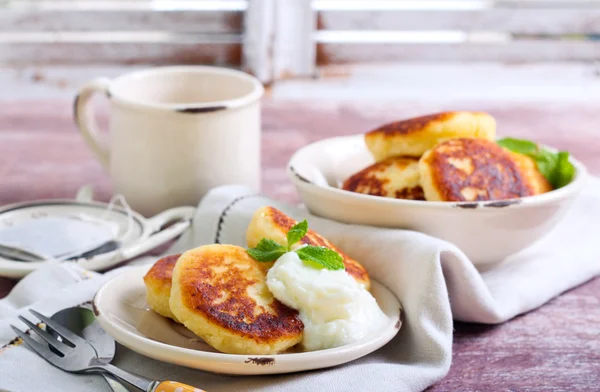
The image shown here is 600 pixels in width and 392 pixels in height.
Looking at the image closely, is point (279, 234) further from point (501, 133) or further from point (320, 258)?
point (501, 133)

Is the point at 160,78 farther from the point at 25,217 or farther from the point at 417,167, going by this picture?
the point at 417,167

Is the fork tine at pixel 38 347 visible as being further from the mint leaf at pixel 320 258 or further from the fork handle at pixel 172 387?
the mint leaf at pixel 320 258

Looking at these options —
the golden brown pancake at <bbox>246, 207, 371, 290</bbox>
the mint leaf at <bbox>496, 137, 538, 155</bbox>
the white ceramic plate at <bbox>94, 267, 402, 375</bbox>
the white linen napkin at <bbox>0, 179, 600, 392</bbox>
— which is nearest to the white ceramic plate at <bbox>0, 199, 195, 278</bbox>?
the white linen napkin at <bbox>0, 179, 600, 392</bbox>

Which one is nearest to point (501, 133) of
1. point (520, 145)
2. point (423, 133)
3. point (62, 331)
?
point (520, 145)

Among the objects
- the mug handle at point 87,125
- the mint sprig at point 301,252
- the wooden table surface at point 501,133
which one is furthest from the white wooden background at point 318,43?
the mint sprig at point 301,252

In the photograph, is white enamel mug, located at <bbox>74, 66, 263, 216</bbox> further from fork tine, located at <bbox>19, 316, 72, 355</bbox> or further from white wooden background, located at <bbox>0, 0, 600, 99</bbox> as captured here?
white wooden background, located at <bbox>0, 0, 600, 99</bbox>

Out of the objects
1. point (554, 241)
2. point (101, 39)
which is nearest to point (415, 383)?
point (554, 241)
